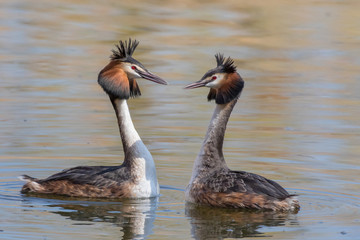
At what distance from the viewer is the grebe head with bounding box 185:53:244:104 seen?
34.0 feet

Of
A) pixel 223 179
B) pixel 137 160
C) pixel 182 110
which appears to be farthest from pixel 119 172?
pixel 182 110

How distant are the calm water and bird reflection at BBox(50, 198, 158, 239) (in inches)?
0.8

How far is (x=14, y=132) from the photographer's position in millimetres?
13414

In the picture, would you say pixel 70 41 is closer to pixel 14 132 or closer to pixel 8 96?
pixel 8 96

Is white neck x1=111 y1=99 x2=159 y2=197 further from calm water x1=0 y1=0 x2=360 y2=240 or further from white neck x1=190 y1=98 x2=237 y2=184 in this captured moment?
white neck x1=190 y1=98 x2=237 y2=184

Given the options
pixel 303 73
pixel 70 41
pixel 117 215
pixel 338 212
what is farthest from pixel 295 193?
pixel 70 41

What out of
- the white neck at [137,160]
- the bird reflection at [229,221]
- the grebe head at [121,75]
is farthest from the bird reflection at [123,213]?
the grebe head at [121,75]

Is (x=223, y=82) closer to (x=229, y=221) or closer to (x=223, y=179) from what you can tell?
(x=223, y=179)


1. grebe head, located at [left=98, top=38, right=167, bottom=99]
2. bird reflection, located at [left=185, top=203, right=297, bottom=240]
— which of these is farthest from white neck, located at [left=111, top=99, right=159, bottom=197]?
bird reflection, located at [left=185, top=203, right=297, bottom=240]

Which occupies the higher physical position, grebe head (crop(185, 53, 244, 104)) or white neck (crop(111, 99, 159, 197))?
grebe head (crop(185, 53, 244, 104))

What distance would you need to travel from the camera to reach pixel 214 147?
10.6 m

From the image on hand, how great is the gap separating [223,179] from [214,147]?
55cm

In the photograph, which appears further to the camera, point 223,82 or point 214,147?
point 214,147

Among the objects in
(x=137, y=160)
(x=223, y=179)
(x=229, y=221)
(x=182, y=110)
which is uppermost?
(x=182, y=110)
